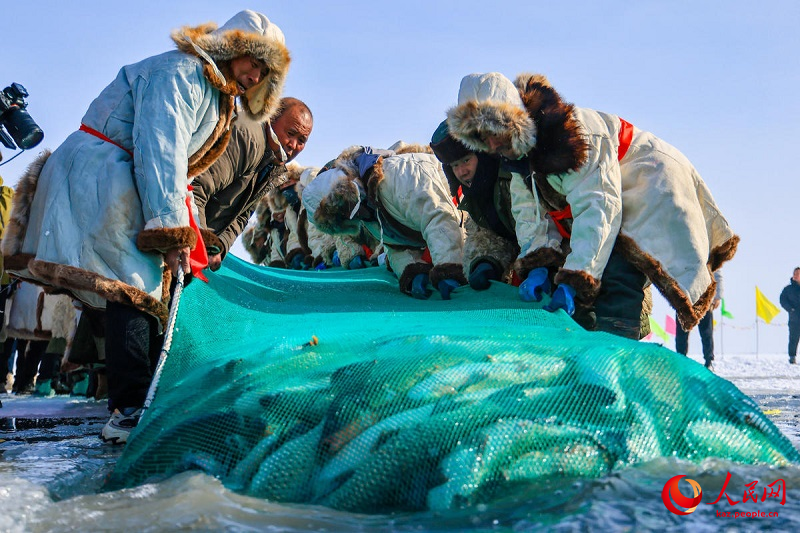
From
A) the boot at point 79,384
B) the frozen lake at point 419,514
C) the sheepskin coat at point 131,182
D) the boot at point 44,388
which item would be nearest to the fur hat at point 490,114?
the sheepskin coat at point 131,182

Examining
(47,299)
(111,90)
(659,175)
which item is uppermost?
(111,90)

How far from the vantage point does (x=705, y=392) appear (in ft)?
7.36

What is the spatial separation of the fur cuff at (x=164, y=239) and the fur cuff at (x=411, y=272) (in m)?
2.03

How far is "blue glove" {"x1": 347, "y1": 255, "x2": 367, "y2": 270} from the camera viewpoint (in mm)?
9234

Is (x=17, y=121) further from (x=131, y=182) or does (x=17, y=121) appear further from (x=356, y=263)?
(x=356, y=263)

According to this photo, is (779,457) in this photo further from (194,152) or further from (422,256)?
(422,256)

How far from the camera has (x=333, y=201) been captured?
5977mm

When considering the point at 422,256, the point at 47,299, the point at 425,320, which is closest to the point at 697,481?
the point at 425,320

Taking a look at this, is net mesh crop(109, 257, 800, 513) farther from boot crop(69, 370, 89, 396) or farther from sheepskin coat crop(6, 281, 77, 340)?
sheepskin coat crop(6, 281, 77, 340)

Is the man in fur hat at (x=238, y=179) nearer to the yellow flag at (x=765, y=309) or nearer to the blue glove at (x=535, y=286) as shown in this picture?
the blue glove at (x=535, y=286)

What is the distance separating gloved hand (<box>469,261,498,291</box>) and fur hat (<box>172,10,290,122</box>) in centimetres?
147

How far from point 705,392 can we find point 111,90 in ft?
8.19

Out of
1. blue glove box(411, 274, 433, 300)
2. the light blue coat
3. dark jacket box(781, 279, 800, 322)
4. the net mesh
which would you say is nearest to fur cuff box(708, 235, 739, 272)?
blue glove box(411, 274, 433, 300)

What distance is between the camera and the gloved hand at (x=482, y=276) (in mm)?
4496
